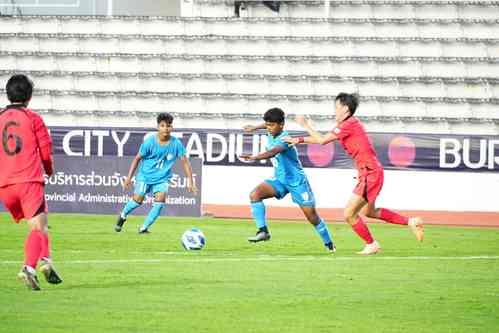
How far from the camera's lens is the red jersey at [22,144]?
11.7 metres

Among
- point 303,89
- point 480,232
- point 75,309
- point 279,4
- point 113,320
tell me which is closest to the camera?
point 113,320

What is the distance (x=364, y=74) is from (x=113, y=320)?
25359mm

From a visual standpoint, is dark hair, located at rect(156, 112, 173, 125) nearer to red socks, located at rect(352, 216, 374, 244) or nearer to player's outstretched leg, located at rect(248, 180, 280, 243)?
player's outstretched leg, located at rect(248, 180, 280, 243)

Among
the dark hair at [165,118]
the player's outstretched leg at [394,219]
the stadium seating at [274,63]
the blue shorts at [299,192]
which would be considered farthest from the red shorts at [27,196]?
the stadium seating at [274,63]

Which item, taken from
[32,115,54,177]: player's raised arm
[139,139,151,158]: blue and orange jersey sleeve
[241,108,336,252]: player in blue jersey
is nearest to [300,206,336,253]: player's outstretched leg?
[241,108,336,252]: player in blue jersey

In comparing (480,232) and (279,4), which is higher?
(279,4)

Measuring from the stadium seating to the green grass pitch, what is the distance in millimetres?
13420

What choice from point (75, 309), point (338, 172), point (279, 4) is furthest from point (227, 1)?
point (75, 309)

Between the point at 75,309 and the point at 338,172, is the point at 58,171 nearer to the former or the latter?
the point at 338,172

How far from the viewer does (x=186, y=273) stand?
13852 mm

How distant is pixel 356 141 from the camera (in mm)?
17031

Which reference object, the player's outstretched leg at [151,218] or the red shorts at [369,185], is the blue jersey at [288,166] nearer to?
the red shorts at [369,185]

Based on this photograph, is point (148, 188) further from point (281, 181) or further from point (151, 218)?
point (281, 181)

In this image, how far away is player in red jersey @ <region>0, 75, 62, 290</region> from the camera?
11695mm
